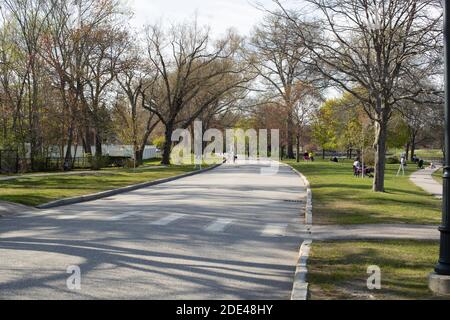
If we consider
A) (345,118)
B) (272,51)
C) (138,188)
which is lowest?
(138,188)

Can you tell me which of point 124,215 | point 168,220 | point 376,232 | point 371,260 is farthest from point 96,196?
point 371,260

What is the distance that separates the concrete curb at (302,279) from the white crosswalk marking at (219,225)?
9.32ft

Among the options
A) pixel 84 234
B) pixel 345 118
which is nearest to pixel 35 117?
pixel 345 118

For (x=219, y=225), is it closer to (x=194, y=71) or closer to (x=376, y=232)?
(x=376, y=232)

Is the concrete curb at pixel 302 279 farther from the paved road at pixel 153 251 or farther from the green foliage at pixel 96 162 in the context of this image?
the green foliage at pixel 96 162

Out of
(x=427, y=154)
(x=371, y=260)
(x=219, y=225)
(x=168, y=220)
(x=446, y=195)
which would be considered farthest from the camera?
(x=427, y=154)

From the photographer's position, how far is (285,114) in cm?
7038

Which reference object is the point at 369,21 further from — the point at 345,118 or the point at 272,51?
the point at 345,118

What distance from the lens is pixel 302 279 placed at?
24.7 ft

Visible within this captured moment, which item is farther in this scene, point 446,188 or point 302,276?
point 302,276

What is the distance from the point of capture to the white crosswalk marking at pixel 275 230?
12.3 meters

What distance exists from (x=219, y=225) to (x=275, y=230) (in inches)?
52.2
